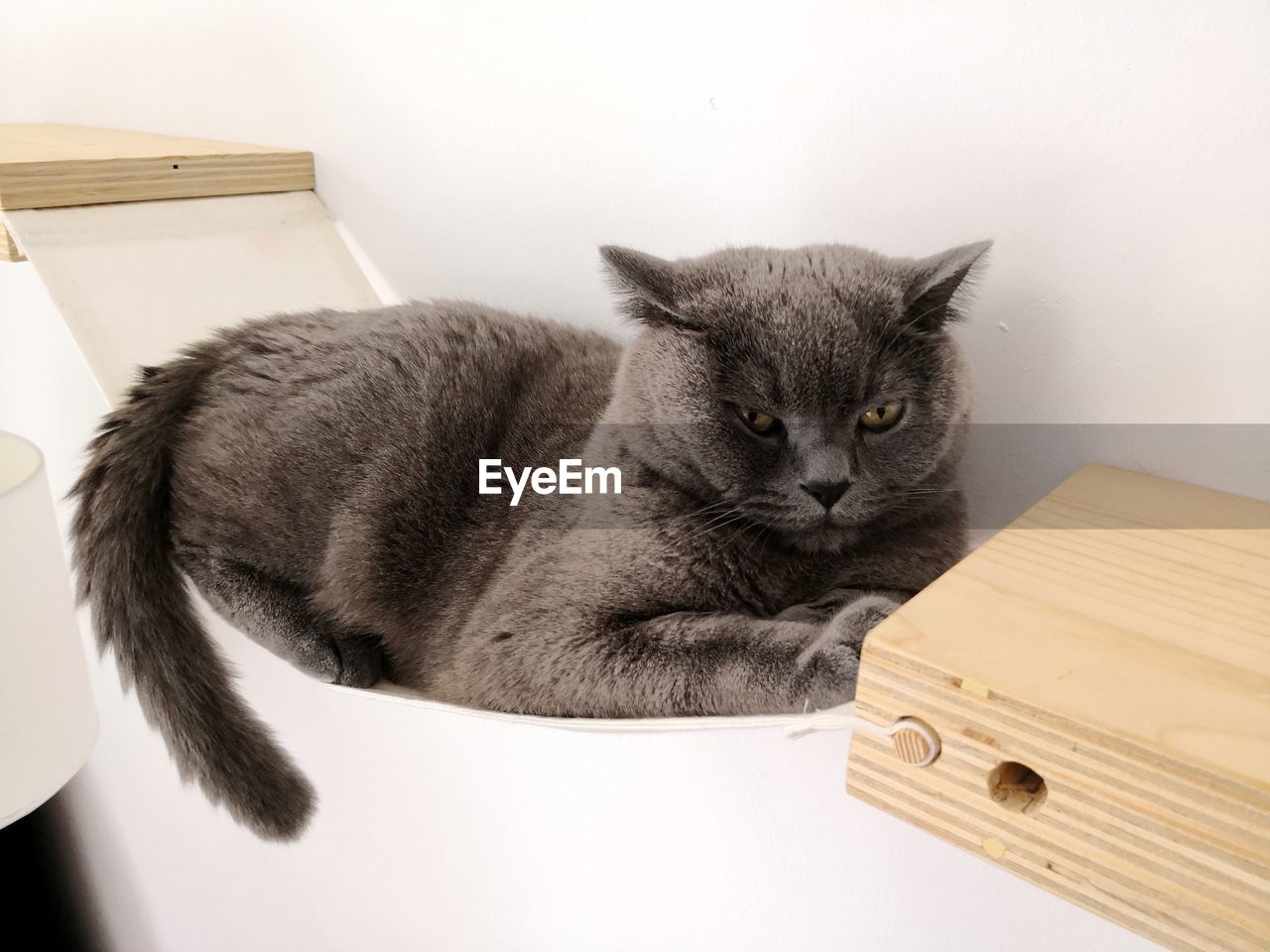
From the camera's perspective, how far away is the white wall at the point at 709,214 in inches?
25.7

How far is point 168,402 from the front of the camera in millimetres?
936

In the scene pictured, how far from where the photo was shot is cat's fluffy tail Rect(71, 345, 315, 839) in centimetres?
86

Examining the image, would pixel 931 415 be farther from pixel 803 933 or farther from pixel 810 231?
pixel 803 933

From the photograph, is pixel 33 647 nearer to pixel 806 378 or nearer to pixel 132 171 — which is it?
pixel 132 171

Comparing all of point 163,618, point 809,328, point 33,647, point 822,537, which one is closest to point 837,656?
Answer: point 822,537

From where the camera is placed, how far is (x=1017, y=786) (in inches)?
19.1

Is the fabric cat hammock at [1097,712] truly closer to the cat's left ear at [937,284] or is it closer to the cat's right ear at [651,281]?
the cat's left ear at [937,284]

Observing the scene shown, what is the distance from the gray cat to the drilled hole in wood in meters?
0.13

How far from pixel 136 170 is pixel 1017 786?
3.73 ft

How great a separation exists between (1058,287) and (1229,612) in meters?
0.27

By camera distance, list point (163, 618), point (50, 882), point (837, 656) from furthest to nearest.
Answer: point (50, 882), point (163, 618), point (837, 656)

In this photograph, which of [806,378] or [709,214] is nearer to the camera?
[806,378]

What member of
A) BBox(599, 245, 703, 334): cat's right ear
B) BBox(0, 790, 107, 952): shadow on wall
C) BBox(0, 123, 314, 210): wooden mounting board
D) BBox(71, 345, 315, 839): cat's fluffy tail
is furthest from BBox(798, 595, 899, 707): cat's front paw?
BBox(0, 790, 107, 952): shadow on wall

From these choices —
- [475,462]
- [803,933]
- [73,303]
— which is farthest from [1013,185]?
[73,303]
